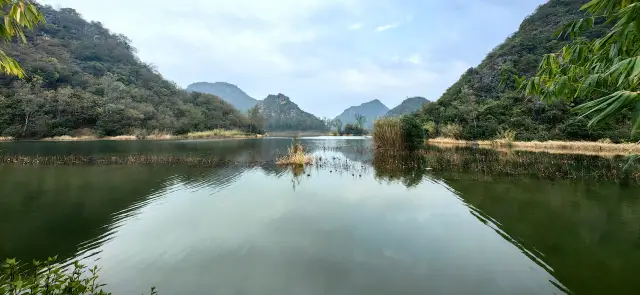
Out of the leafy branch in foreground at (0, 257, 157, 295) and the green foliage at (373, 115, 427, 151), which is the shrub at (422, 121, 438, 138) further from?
the leafy branch in foreground at (0, 257, 157, 295)

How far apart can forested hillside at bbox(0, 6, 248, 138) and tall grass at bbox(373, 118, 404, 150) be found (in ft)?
86.2

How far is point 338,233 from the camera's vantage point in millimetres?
5551

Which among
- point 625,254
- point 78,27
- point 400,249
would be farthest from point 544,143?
point 78,27

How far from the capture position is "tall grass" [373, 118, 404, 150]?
21.1 m

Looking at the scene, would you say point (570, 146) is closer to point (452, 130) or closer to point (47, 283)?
point (452, 130)

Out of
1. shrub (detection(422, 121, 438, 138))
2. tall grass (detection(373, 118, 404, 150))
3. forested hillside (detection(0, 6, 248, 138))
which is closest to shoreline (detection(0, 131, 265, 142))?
forested hillside (detection(0, 6, 248, 138))

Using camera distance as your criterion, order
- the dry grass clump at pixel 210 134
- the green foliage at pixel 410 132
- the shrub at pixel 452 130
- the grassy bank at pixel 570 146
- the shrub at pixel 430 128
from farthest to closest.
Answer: the dry grass clump at pixel 210 134 → the shrub at pixel 430 128 → the shrub at pixel 452 130 → the green foliage at pixel 410 132 → the grassy bank at pixel 570 146

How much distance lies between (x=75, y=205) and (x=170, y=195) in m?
2.18

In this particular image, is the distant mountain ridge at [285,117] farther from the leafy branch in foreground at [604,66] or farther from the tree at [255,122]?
the leafy branch in foreground at [604,66]

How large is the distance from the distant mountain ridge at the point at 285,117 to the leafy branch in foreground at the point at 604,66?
106 metres

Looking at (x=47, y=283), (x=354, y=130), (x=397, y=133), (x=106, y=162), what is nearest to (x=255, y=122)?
(x=354, y=130)

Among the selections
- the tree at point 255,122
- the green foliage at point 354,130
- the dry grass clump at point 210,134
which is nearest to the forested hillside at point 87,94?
the tree at point 255,122

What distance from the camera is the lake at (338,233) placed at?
150 inches

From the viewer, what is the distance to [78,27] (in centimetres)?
8838
